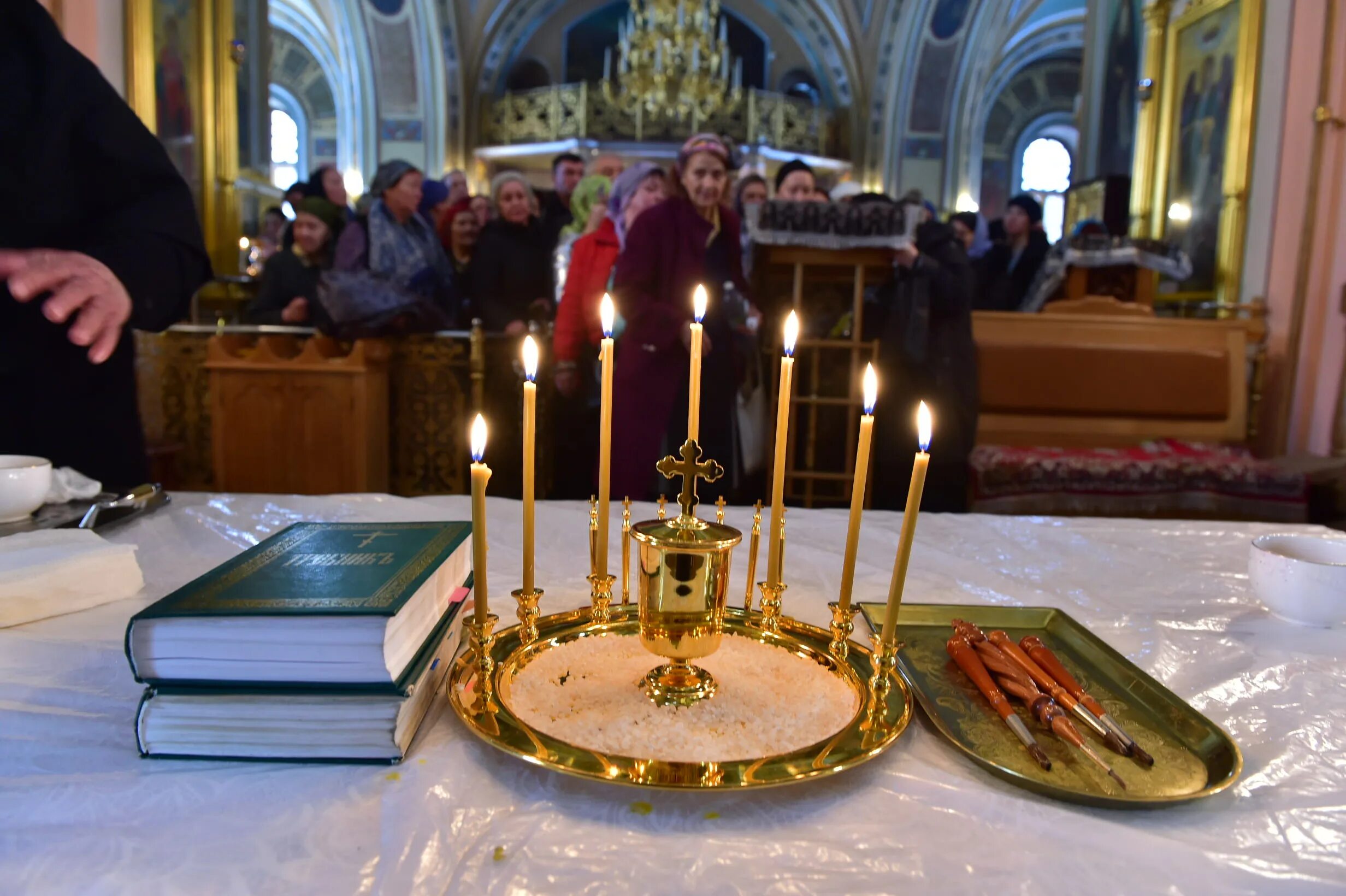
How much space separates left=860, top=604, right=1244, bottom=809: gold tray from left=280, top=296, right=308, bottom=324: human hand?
428 centimetres

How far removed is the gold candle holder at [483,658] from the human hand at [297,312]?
14.0 feet

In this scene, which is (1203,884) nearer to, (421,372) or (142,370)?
(421,372)

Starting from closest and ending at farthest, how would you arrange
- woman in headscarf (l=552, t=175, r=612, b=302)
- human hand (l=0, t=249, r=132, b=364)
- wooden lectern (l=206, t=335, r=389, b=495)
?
1. human hand (l=0, t=249, r=132, b=364)
2. wooden lectern (l=206, t=335, r=389, b=495)
3. woman in headscarf (l=552, t=175, r=612, b=302)

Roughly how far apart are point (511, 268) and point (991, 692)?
4.61m

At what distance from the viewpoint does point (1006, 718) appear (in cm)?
75

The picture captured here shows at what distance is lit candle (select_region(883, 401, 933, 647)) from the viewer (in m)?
0.66

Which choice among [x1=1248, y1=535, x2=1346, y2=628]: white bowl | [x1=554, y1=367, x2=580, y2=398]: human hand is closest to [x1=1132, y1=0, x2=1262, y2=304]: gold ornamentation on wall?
[x1=554, y1=367, x2=580, y2=398]: human hand

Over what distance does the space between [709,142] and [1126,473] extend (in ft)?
8.27

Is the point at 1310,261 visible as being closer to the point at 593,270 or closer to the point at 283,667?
the point at 593,270

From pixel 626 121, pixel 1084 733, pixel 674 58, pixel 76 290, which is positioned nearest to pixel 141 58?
pixel 76 290

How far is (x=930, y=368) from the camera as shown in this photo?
13.9ft

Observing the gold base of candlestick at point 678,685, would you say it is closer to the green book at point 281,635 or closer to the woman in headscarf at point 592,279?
the green book at point 281,635

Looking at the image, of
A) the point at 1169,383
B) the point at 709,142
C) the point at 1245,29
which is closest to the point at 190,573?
the point at 709,142

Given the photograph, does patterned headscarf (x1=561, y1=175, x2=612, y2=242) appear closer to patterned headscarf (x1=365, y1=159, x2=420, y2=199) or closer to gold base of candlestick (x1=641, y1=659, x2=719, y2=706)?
patterned headscarf (x1=365, y1=159, x2=420, y2=199)
